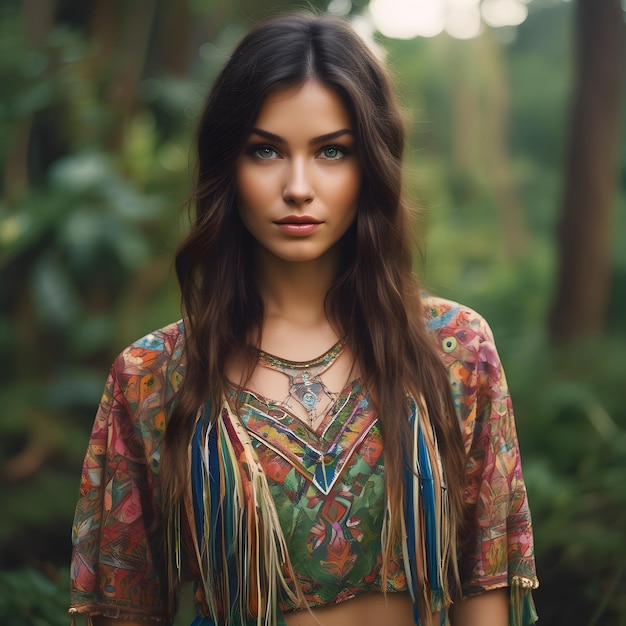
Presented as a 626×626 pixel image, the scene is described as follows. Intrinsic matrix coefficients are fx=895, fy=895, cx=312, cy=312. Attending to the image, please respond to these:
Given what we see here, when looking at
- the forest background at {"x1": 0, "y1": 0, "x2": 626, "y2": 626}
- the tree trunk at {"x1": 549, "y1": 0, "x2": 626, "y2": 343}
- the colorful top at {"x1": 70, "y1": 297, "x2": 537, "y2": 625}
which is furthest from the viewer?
the tree trunk at {"x1": 549, "y1": 0, "x2": 626, "y2": 343}

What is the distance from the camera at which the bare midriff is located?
1.61 meters

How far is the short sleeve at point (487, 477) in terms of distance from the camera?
5.67ft

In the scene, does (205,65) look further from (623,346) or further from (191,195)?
(191,195)

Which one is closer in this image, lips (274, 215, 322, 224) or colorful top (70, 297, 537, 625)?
lips (274, 215, 322, 224)

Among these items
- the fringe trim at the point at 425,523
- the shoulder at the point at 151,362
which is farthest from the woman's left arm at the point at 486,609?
the shoulder at the point at 151,362

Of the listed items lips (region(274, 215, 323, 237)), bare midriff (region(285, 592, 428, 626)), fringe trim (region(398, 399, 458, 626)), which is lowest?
bare midriff (region(285, 592, 428, 626))

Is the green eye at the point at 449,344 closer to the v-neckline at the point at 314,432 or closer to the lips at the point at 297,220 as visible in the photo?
the v-neckline at the point at 314,432

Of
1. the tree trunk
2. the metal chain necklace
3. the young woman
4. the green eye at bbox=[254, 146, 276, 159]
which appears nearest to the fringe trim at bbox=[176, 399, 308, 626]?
the young woman

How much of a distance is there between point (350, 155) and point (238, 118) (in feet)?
0.71

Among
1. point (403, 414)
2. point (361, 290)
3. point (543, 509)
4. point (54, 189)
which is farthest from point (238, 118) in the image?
point (54, 189)

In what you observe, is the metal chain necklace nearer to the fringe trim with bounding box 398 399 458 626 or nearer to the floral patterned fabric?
the floral patterned fabric

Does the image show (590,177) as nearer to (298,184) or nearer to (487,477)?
(487,477)

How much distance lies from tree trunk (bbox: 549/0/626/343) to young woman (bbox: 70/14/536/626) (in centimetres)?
286

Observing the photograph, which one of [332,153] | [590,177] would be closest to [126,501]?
[332,153]
